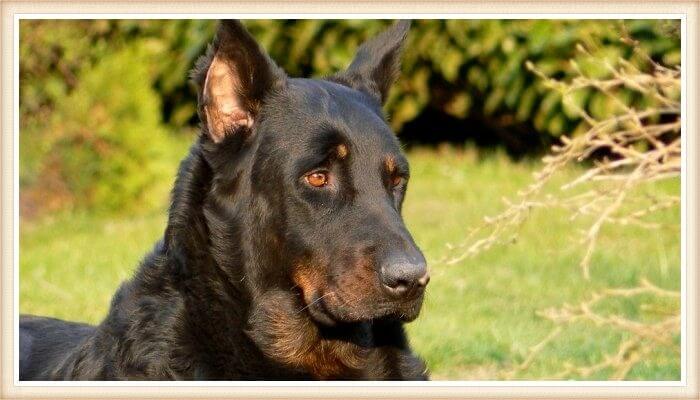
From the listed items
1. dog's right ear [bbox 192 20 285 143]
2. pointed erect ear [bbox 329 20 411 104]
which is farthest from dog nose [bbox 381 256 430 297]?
pointed erect ear [bbox 329 20 411 104]

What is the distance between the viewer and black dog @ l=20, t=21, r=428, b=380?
Result: 4.62 meters

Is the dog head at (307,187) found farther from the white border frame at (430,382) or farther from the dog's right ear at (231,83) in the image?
the white border frame at (430,382)

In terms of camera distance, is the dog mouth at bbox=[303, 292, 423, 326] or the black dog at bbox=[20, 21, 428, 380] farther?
the black dog at bbox=[20, 21, 428, 380]

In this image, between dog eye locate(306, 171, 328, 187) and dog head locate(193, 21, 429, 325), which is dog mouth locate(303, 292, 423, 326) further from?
dog eye locate(306, 171, 328, 187)

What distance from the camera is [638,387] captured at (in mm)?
4988

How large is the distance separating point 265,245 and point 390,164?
0.63 m

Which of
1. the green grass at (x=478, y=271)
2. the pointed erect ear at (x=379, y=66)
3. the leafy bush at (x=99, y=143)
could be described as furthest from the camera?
the leafy bush at (x=99, y=143)

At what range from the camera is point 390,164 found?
15.8ft

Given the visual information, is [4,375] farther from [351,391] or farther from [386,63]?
[386,63]

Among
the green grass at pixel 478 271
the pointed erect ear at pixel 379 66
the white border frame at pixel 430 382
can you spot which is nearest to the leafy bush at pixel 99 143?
the green grass at pixel 478 271

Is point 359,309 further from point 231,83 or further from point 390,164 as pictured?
point 231,83

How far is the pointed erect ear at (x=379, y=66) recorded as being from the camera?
5.36 metres

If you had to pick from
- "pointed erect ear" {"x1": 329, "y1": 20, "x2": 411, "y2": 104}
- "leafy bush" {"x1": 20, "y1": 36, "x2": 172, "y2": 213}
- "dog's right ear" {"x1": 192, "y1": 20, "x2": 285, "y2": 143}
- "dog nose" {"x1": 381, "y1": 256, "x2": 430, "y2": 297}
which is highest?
"leafy bush" {"x1": 20, "y1": 36, "x2": 172, "y2": 213}

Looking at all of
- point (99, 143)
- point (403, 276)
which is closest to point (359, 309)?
Result: point (403, 276)
